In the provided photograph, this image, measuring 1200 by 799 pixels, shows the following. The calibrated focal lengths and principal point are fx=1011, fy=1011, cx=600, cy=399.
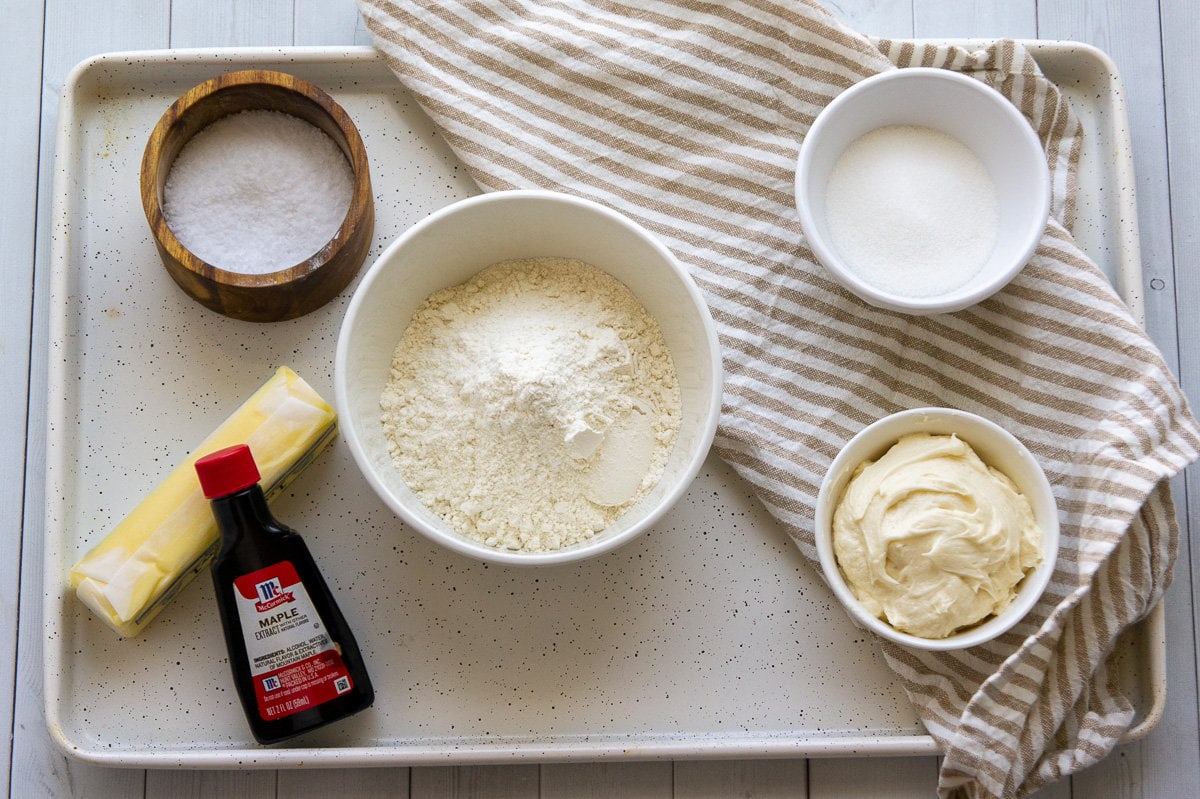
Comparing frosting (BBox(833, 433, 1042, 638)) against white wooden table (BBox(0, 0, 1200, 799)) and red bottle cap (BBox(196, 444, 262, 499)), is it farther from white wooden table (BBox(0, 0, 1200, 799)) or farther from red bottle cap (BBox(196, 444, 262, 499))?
red bottle cap (BBox(196, 444, 262, 499))

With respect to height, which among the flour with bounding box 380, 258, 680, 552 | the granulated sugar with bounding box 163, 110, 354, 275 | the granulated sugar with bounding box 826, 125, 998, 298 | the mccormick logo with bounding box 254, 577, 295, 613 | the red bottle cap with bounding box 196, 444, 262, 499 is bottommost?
the mccormick logo with bounding box 254, 577, 295, 613

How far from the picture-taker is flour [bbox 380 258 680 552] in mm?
809

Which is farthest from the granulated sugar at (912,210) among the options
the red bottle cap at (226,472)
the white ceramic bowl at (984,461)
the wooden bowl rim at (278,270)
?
the red bottle cap at (226,472)

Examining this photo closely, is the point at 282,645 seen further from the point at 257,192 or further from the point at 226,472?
the point at 257,192

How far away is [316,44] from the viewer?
1002mm

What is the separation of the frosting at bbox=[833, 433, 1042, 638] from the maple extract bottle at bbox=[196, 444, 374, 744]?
445mm

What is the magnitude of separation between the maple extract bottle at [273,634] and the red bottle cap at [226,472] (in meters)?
0.02

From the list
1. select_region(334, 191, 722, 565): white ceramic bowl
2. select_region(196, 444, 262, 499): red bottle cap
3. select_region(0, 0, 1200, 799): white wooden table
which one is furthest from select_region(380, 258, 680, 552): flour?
select_region(0, 0, 1200, 799): white wooden table

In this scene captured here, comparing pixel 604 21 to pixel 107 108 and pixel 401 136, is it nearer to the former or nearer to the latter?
pixel 401 136

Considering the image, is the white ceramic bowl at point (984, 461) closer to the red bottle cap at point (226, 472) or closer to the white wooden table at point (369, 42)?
the white wooden table at point (369, 42)

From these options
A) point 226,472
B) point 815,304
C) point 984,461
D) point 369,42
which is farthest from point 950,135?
point 226,472

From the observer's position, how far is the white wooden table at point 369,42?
36.5 inches

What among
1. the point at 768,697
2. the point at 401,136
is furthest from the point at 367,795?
the point at 401,136

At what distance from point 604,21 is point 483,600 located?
55cm
